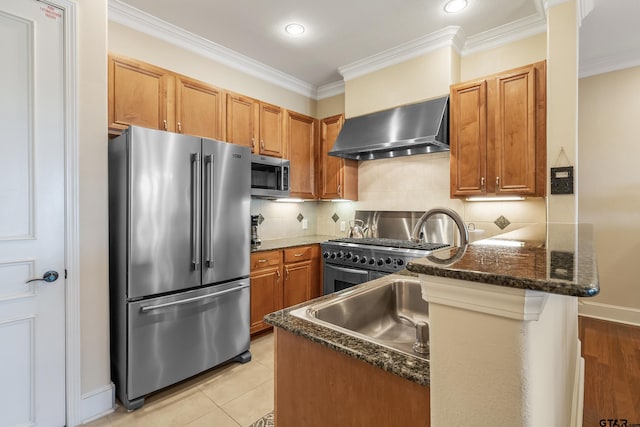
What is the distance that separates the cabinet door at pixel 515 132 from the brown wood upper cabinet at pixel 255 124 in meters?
2.19

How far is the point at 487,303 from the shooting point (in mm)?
562

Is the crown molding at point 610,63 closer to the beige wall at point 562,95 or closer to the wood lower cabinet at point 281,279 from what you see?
the beige wall at point 562,95

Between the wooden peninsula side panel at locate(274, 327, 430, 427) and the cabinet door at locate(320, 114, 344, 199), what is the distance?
9.39 ft

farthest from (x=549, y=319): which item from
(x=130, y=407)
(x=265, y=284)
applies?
(x=265, y=284)

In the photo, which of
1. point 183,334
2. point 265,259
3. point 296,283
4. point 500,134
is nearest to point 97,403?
point 183,334

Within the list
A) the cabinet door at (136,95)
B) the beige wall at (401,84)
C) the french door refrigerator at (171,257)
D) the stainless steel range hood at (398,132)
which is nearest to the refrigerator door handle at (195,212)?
the french door refrigerator at (171,257)

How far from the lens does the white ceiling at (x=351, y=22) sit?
2.59m

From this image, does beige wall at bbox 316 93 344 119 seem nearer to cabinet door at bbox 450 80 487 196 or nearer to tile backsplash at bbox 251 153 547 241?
tile backsplash at bbox 251 153 547 241

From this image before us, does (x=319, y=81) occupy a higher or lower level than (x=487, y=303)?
higher

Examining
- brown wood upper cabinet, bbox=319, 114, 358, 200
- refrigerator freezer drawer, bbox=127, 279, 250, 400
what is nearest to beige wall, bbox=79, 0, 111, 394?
refrigerator freezer drawer, bbox=127, 279, 250, 400

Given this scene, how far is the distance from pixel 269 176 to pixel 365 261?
1.40 metres

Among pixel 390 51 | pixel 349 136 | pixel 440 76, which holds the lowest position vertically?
pixel 349 136

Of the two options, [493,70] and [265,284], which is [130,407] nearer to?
[265,284]

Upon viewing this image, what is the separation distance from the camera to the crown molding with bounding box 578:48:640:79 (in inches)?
135
